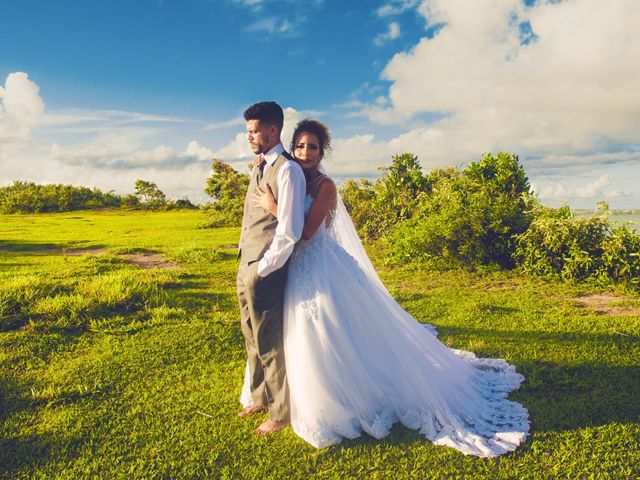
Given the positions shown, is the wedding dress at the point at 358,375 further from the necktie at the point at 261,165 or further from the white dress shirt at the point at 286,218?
the necktie at the point at 261,165

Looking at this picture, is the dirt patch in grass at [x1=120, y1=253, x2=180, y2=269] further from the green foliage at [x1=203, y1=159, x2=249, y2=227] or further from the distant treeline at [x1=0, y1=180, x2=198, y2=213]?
the distant treeline at [x1=0, y1=180, x2=198, y2=213]

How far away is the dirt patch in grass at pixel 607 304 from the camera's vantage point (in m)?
6.82

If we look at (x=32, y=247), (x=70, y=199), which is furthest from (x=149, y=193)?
(x=32, y=247)

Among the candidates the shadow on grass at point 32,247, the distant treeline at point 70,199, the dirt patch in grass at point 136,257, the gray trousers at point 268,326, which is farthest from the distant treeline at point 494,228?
the distant treeline at point 70,199

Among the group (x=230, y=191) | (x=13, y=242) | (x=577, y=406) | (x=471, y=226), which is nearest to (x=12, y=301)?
(x=577, y=406)

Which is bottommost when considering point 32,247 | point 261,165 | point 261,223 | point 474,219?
point 32,247

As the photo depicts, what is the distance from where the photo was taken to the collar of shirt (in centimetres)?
346

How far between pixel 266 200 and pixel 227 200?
22098mm

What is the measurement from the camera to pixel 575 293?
7949 millimetres

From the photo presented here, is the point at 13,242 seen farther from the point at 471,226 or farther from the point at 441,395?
the point at 441,395

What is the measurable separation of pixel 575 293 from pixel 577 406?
4.67 m

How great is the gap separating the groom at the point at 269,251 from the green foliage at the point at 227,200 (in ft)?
62.1

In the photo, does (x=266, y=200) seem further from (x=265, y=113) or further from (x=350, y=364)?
(x=350, y=364)

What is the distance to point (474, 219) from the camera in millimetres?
9766
